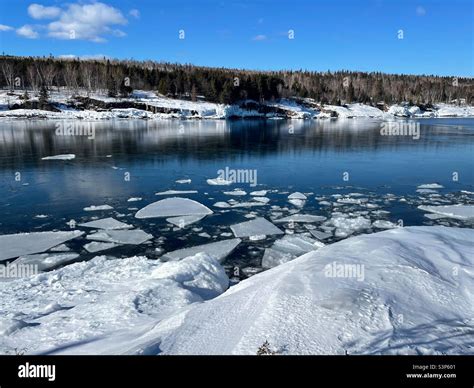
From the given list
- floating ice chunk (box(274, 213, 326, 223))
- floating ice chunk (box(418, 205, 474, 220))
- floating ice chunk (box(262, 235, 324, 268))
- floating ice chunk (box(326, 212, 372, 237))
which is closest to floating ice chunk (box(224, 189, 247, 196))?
floating ice chunk (box(274, 213, 326, 223))

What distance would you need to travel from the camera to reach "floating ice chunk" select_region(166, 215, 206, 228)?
12.9 m

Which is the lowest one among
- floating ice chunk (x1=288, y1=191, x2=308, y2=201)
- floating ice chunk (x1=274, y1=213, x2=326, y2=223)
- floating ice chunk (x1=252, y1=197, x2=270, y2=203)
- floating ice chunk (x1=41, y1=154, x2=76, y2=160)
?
floating ice chunk (x1=274, y1=213, x2=326, y2=223)

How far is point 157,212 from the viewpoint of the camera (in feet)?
46.1

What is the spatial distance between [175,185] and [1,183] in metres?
8.28

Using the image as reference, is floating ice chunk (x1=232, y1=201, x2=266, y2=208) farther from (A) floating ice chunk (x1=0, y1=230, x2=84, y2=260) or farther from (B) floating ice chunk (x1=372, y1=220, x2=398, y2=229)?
(A) floating ice chunk (x1=0, y1=230, x2=84, y2=260)

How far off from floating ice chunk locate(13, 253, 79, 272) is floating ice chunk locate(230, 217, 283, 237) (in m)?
4.76

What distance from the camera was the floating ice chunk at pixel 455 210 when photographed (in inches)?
534

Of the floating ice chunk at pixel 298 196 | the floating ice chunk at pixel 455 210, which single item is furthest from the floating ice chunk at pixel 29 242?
the floating ice chunk at pixel 455 210

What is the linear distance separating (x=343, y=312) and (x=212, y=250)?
17.6ft

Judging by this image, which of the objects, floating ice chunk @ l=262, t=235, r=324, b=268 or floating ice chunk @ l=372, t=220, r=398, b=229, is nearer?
floating ice chunk @ l=262, t=235, r=324, b=268

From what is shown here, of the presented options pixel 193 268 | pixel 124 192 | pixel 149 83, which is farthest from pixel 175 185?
pixel 149 83

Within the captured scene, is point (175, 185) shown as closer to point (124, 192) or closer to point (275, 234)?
point (124, 192)

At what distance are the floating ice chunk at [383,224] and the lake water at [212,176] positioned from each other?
0.55 m

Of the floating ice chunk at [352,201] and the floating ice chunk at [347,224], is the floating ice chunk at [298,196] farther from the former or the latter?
the floating ice chunk at [347,224]
